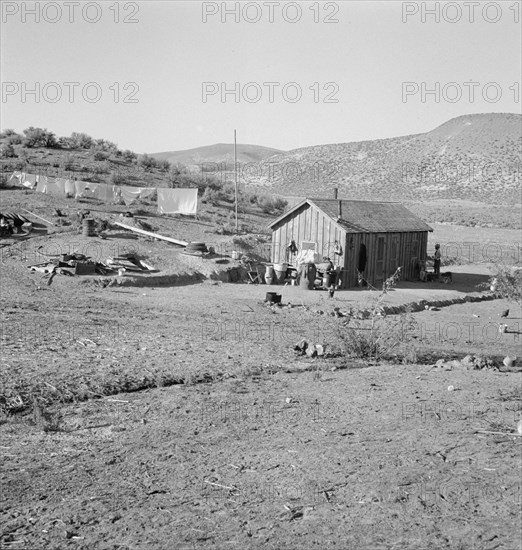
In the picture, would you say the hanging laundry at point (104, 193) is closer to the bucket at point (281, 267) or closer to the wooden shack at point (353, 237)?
the wooden shack at point (353, 237)

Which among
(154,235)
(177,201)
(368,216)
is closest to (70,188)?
(177,201)

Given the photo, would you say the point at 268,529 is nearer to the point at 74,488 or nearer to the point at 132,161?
the point at 74,488

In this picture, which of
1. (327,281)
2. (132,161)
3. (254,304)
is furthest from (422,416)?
(132,161)

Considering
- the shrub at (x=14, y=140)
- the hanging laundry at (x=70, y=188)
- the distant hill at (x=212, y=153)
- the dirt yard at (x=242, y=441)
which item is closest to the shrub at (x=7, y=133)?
the shrub at (x=14, y=140)

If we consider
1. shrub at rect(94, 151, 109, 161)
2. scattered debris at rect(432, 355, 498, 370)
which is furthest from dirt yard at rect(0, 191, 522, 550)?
shrub at rect(94, 151, 109, 161)

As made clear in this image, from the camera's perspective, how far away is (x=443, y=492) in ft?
26.1

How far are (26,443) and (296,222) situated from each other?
18811 mm

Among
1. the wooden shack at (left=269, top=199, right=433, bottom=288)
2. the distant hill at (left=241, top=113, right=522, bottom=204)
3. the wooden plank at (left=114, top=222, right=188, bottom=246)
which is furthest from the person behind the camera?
the distant hill at (left=241, top=113, right=522, bottom=204)

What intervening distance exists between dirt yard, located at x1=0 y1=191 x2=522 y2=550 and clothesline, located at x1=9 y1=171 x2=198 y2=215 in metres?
17.8

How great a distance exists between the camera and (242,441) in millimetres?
9953

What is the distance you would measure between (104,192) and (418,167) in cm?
5702

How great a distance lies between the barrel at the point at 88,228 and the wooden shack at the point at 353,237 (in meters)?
6.20

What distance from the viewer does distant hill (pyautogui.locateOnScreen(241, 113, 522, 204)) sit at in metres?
79.1

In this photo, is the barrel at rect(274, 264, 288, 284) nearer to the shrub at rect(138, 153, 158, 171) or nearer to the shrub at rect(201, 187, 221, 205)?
the shrub at rect(201, 187, 221, 205)
